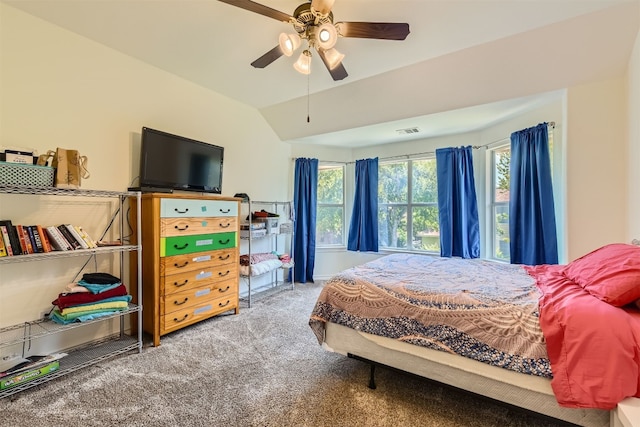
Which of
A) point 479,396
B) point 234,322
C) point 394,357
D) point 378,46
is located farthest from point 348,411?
point 378,46

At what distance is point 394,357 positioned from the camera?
1.73 m

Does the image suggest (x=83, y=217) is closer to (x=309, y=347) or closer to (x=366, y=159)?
(x=309, y=347)

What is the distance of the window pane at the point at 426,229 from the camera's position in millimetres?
4195

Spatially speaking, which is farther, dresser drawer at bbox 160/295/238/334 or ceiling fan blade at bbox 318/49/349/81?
dresser drawer at bbox 160/295/238/334

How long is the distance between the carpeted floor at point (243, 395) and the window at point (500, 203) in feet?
8.23

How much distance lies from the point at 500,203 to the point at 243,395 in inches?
145

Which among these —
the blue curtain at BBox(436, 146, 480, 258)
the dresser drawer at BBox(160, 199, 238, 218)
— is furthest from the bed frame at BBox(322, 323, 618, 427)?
the blue curtain at BBox(436, 146, 480, 258)

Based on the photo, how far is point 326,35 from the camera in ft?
5.52

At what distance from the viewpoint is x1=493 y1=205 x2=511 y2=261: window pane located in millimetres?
3562

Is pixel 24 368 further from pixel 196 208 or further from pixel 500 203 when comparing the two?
pixel 500 203

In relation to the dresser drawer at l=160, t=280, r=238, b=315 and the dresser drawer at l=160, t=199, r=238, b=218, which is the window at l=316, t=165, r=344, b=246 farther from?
the dresser drawer at l=160, t=280, r=238, b=315

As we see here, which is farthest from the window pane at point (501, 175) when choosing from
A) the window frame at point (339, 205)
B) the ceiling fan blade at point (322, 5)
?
the ceiling fan blade at point (322, 5)

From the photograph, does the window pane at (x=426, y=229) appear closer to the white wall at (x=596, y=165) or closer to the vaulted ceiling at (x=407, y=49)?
the vaulted ceiling at (x=407, y=49)

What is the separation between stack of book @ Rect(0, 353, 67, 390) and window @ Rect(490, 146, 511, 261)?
4597mm
